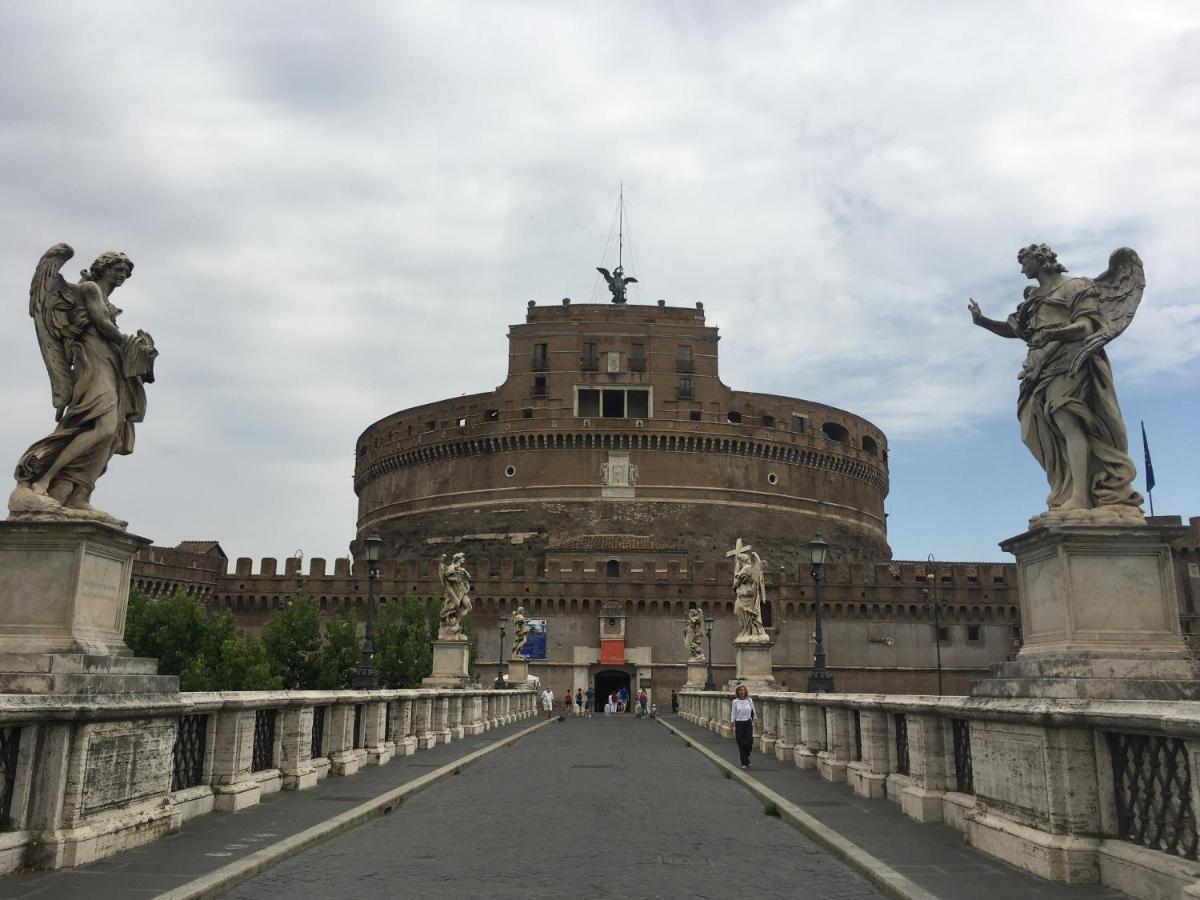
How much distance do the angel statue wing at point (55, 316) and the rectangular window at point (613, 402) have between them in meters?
59.6

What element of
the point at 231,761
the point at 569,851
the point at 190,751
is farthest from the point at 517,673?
the point at 569,851

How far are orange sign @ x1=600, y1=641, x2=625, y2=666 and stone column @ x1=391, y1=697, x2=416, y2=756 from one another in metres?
38.3

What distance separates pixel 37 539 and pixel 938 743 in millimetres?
6533

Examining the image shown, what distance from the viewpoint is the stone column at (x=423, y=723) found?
1670cm

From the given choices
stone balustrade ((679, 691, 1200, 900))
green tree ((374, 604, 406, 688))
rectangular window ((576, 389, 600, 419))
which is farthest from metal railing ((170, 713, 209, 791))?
rectangular window ((576, 389, 600, 419))

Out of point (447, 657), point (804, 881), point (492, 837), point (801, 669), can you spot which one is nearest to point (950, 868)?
point (804, 881)

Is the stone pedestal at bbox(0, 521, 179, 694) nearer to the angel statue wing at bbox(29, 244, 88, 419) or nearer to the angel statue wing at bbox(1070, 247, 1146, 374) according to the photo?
the angel statue wing at bbox(29, 244, 88, 419)

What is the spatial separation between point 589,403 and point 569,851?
194ft

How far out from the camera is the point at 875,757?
32.3ft

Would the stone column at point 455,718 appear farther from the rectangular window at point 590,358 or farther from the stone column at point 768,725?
the rectangular window at point 590,358

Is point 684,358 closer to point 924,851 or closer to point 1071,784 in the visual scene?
point 924,851

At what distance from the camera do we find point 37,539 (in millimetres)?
6352

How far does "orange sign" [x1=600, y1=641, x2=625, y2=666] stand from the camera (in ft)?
176

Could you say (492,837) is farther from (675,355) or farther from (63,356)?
(675,355)
